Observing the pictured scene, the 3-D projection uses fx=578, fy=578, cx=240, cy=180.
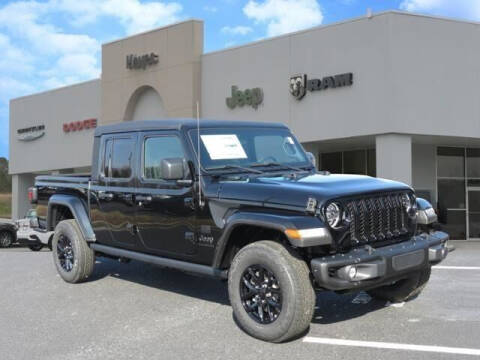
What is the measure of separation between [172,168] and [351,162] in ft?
64.1

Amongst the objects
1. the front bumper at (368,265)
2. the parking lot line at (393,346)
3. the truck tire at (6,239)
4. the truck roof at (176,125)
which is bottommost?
the truck tire at (6,239)

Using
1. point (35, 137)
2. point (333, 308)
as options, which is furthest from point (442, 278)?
point (35, 137)

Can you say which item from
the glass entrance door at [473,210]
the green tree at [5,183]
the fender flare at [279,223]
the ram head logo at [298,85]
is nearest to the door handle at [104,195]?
the fender flare at [279,223]

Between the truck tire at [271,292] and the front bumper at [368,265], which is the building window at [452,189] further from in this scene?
the truck tire at [271,292]

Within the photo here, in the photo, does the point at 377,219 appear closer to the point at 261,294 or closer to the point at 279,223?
the point at 279,223

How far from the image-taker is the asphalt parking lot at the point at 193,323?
15.2 feet

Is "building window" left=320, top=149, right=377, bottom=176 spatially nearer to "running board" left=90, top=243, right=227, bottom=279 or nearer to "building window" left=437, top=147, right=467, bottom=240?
"building window" left=437, top=147, right=467, bottom=240

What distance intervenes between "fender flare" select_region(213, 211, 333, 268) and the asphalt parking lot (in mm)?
868

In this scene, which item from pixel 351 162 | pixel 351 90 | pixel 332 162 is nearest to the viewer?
pixel 351 90

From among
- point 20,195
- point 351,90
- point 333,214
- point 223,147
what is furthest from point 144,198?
point 20,195

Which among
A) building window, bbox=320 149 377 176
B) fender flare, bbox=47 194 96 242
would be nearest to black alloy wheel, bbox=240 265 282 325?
fender flare, bbox=47 194 96 242

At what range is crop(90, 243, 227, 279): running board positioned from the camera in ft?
17.6

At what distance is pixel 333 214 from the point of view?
465 centimetres

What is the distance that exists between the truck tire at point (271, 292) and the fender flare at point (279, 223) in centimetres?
21
